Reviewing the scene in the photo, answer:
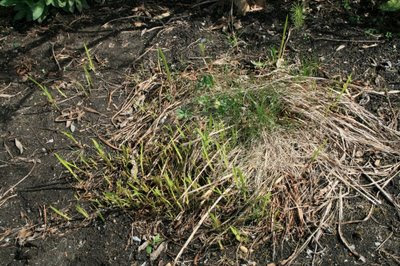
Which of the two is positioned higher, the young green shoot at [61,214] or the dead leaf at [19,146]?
the dead leaf at [19,146]

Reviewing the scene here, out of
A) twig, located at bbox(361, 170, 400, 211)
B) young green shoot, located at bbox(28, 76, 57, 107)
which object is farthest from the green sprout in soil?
young green shoot, located at bbox(28, 76, 57, 107)

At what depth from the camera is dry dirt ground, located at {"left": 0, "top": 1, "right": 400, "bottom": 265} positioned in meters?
2.31

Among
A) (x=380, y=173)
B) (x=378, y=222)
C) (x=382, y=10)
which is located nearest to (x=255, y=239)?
(x=378, y=222)

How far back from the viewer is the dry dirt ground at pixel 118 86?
231 cm

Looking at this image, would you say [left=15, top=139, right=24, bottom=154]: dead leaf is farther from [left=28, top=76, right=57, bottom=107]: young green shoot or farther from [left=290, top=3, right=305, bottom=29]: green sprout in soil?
[left=290, top=3, right=305, bottom=29]: green sprout in soil

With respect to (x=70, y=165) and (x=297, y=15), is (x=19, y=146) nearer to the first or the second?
(x=70, y=165)

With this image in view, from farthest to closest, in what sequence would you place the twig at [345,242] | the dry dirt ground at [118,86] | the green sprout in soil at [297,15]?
the green sprout in soil at [297,15], the dry dirt ground at [118,86], the twig at [345,242]

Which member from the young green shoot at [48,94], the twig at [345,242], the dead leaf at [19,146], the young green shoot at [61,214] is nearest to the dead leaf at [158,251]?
the young green shoot at [61,214]

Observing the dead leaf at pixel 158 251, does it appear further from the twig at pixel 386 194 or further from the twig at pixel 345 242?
the twig at pixel 386 194

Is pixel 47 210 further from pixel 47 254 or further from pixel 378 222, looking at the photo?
pixel 378 222

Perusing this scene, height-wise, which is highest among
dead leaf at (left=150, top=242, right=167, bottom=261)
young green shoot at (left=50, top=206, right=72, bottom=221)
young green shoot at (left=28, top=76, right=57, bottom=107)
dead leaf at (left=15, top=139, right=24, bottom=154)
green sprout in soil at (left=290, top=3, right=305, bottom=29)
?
green sprout in soil at (left=290, top=3, right=305, bottom=29)

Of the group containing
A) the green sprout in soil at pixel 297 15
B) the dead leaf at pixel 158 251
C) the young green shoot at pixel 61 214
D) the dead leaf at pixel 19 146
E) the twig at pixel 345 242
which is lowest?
the dead leaf at pixel 158 251

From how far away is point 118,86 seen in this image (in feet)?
9.96

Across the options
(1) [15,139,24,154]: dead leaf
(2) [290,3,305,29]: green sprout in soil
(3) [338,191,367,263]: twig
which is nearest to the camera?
(3) [338,191,367,263]: twig
